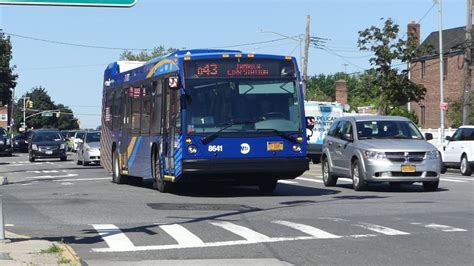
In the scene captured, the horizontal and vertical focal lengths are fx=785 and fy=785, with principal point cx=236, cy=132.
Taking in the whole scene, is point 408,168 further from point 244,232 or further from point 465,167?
point 465,167

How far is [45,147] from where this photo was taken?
43031 millimetres

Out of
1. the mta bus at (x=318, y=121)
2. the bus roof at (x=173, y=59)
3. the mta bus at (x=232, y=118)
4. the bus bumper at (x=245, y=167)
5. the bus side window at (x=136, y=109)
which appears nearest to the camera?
the bus bumper at (x=245, y=167)

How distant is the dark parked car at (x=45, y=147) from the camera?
43.0m

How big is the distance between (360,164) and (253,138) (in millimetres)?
3333

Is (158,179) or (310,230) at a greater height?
(158,179)

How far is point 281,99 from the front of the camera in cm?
1677

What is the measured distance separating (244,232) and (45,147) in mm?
33473

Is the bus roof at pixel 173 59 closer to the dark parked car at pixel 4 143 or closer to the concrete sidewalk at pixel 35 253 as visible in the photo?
the concrete sidewalk at pixel 35 253

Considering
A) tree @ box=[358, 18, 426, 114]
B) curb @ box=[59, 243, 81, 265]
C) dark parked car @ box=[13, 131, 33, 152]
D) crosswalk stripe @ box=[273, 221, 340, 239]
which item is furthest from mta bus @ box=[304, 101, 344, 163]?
dark parked car @ box=[13, 131, 33, 152]

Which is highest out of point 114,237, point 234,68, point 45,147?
point 234,68

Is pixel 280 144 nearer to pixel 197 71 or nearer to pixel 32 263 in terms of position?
pixel 197 71

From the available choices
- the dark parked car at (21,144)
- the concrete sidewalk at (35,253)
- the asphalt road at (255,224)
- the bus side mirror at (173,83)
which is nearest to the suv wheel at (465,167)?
the asphalt road at (255,224)

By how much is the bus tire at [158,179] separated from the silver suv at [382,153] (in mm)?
4484

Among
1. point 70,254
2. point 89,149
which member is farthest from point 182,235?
point 89,149
